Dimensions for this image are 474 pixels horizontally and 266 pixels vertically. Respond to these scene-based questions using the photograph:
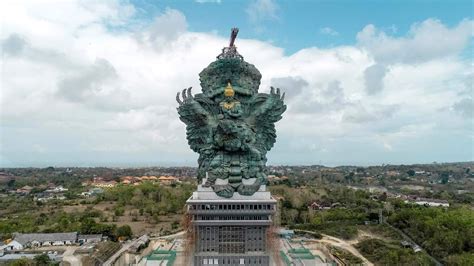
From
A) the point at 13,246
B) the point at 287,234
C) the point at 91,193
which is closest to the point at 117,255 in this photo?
the point at 13,246

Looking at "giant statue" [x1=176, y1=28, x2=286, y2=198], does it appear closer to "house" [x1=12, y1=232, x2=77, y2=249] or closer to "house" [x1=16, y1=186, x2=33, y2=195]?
"house" [x1=12, y1=232, x2=77, y2=249]

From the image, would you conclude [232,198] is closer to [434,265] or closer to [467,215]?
[434,265]

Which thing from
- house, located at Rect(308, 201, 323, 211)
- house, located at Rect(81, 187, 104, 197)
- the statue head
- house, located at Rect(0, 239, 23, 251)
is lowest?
house, located at Rect(0, 239, 23, 251)

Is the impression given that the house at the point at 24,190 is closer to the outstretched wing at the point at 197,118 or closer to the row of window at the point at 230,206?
the outstretched wing at the point at 197,118

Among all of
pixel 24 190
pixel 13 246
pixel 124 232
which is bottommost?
pixel 13 246

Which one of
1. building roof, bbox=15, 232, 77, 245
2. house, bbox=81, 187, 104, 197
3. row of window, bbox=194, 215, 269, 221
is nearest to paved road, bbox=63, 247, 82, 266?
building roof, bbox=15, 232, 77, 245

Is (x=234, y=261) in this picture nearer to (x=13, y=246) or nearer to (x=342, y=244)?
(x=342, y=244)
